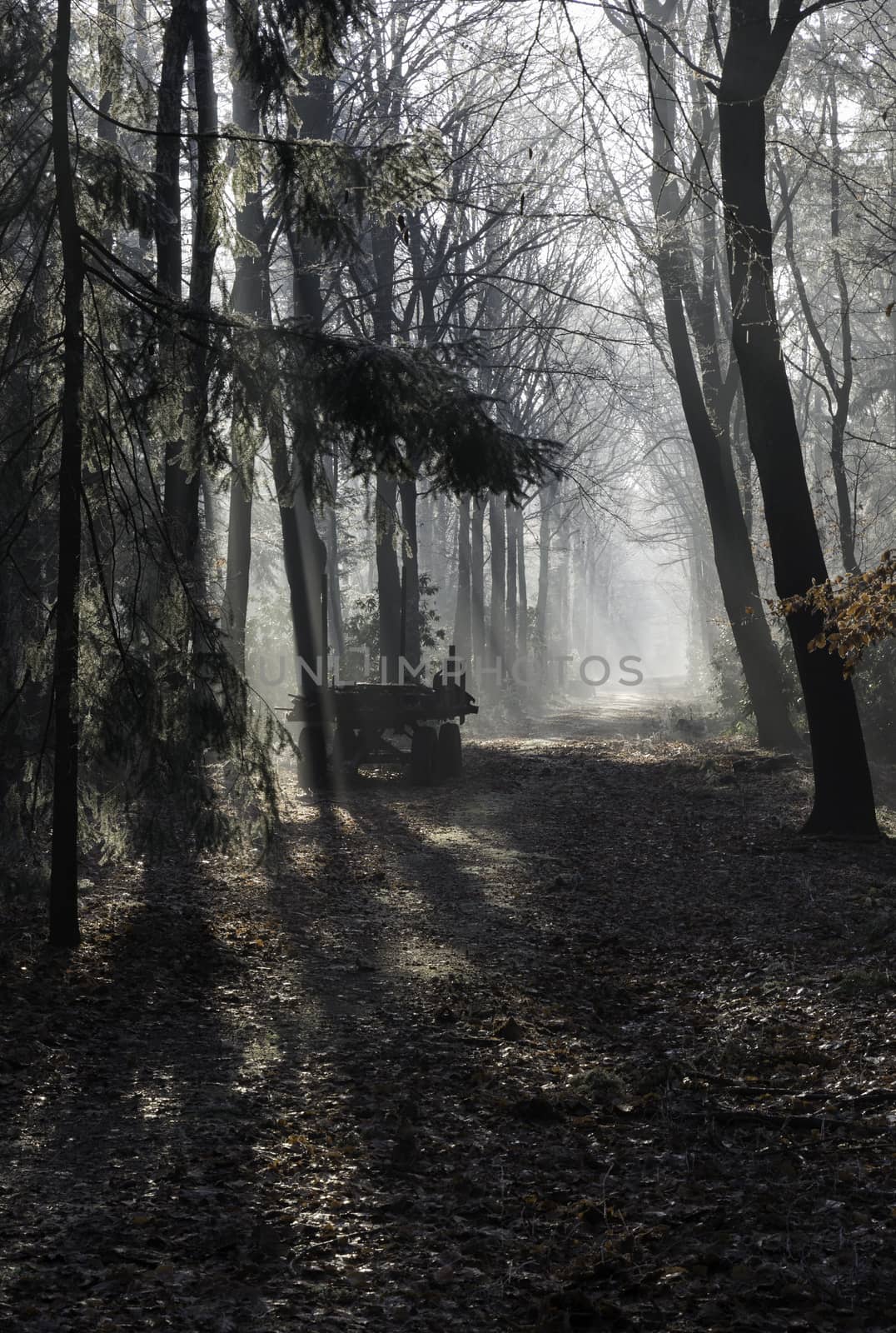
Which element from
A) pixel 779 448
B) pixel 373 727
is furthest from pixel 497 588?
pixel 779 448

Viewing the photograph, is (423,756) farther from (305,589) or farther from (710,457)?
(710,457)

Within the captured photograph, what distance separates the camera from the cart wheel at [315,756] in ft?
53.0

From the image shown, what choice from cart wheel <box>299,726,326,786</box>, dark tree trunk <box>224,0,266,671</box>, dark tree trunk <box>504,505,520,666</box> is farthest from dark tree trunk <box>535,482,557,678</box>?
cart wheel <box>299,726,326,786</box>

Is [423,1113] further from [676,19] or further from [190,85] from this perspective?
[676,19]

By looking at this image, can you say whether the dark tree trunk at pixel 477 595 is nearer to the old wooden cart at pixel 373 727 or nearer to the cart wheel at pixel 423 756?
the old wooden cart at pixel 373 727

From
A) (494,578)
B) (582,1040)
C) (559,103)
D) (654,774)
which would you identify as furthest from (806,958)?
(494,578)

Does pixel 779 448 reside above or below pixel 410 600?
above

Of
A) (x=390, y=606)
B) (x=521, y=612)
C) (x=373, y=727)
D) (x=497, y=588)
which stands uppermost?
(x=497, y=588)

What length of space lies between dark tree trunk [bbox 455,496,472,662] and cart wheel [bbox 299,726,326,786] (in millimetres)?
15653

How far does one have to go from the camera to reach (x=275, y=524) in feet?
126

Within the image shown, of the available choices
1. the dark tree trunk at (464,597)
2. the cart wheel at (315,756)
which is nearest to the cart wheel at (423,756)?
the cart wheel at (315,756)

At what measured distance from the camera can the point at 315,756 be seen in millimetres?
16203

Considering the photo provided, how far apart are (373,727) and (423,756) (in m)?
0.82

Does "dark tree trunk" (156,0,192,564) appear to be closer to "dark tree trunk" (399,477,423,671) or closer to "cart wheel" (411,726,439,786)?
"cart wheel" (411,726,439,786)
